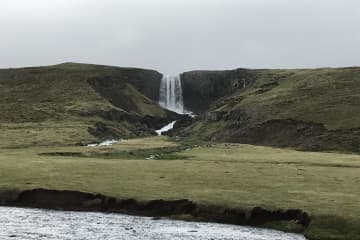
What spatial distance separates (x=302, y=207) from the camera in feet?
161

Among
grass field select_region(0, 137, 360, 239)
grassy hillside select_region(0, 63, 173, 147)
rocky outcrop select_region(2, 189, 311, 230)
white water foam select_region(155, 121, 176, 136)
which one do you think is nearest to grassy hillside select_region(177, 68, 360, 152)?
white water foam select_region(155, 121, 176, 136)

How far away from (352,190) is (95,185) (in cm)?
2603

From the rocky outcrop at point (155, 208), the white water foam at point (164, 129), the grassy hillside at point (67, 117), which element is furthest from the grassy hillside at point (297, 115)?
the rocky outcrop at point (155, 208)

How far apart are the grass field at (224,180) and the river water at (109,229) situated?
3936mm

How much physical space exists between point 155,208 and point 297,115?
91.0m

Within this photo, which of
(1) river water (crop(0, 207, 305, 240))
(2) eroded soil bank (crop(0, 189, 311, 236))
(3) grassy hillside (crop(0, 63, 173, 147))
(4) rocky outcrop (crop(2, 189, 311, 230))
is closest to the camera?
(1) river water (crop(0, 207, 305, 240))

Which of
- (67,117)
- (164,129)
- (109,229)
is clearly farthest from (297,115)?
(109,229)

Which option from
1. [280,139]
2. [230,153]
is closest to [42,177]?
[230,153]

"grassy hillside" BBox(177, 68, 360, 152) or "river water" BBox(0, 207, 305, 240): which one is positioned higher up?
"grassy hillside" BBox(177, 68, 360, 152)

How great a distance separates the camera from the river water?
4434 cm

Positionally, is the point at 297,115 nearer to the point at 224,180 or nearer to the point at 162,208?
the point at 224,180

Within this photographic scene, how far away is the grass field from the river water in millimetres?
3936

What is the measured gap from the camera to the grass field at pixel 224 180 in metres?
49.5

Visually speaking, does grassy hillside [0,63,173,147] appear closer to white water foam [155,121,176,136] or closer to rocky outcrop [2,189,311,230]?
white water foam [155,121,176,136]
